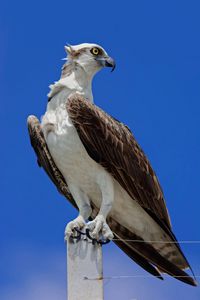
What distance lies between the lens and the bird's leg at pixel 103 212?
848 cm

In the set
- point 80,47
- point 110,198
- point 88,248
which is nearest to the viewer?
point 88,248

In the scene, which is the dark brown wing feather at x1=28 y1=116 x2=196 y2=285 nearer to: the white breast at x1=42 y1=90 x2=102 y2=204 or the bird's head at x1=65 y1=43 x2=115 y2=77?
the white breast at x1=42 y1=90 x2=102 y2=204

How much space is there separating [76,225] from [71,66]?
6.35ft

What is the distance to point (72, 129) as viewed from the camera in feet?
30.1

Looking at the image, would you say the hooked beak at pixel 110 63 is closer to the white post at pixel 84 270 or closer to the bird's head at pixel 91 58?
the bird's head at pixel 91 58

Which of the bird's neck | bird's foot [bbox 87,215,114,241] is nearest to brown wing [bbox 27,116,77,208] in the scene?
the bird's neck

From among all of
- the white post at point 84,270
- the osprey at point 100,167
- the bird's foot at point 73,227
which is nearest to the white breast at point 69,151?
the osprey at point 100,167

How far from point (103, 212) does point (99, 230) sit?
0.45 meters

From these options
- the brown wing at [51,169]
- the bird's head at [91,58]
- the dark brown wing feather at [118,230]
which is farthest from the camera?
the bird's head at [91,58]

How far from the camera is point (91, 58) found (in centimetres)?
963

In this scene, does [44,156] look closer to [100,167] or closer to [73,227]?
[100,167]

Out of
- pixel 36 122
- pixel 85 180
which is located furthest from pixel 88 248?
pixel 36 122

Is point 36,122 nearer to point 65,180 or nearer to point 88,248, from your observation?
point 65,180

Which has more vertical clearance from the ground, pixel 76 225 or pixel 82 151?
pixel 82 151
